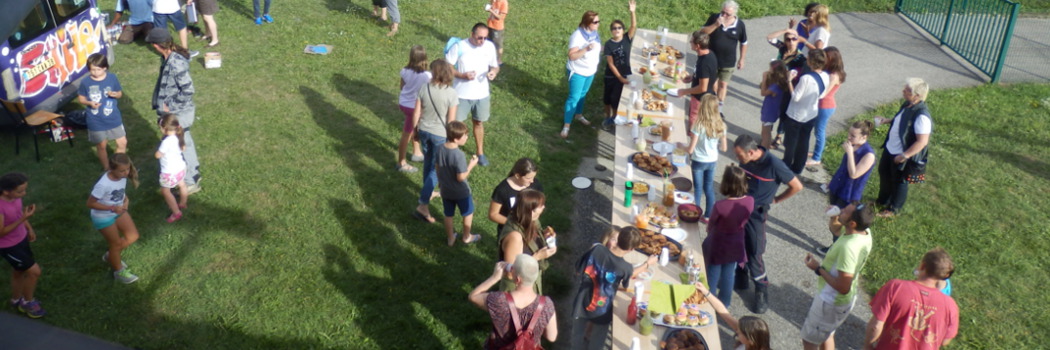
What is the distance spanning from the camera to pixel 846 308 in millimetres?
6672

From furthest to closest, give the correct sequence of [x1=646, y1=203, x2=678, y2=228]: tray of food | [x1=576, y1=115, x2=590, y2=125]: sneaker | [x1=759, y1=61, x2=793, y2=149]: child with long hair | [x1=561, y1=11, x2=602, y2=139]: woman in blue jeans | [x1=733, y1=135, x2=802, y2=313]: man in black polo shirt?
1. [x1=576, y1=115, x2=590, y2=125]: sneaker
2. [x1=561, y1=11, x2=602, y2=139]: woman in blue jeans
3. [x1=759, y1=61, x2=793, y2=149]: child with long hair
4. [x1=646, y1=203, x2=678, y2=228]: tray of food
5. [x1=733, y1=135, x2=802, y2=313]: man in black polo shirt

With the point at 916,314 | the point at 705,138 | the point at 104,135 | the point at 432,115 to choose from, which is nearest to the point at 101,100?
the point at 104,135

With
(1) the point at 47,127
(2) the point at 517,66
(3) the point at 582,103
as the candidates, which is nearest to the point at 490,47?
(3) the point at 582,103

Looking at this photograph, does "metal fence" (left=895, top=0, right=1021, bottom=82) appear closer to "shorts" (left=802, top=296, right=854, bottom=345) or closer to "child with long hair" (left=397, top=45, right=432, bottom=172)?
"shorts" (left=802, top=296, right=854, bottom=345)

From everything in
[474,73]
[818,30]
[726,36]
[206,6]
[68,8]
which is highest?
[818,30]

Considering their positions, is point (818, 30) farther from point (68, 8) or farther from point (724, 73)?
point (68, 8)

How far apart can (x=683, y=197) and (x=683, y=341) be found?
2452 millimetres

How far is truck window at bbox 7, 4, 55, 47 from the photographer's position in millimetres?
10180

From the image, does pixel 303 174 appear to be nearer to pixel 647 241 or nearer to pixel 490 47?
pixel 490 47

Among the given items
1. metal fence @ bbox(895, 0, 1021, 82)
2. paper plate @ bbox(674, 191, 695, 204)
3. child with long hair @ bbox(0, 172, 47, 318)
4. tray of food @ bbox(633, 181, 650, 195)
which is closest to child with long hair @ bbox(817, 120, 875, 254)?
paper plate @ bbox(674, 191, 695, 204)

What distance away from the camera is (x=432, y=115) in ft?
29.6

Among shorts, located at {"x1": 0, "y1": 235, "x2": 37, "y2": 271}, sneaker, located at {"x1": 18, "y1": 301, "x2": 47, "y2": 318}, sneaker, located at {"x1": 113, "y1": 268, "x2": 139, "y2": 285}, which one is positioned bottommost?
sneaker, located at {"x1": 18, "y1": 301, "x2": 47, "y2": 318}

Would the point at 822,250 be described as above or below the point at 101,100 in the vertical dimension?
below

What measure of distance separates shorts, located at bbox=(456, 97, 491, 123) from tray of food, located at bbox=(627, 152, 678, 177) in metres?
2.26
